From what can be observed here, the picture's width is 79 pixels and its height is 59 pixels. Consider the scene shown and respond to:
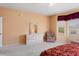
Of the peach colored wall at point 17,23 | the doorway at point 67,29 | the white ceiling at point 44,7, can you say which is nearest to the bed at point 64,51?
the doorway at point 67,29

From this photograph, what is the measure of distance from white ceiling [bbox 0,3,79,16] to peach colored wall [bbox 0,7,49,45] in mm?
94

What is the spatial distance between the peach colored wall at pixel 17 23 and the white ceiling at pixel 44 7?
9cm

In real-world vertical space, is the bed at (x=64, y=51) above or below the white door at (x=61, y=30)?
below

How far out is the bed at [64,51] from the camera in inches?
64.3

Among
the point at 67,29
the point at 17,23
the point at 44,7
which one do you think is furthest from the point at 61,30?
the point at 17,23

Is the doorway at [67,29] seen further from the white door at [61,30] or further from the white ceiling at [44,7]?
the white ceiling at [44,7]

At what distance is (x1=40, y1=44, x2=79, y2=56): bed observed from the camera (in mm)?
1633

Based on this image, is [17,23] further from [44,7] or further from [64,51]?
[64,51]

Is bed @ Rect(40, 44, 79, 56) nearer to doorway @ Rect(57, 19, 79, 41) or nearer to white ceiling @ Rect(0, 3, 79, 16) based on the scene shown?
doorway @ Rect(57, 19, 79, 41)

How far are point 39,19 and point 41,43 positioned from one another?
440mm

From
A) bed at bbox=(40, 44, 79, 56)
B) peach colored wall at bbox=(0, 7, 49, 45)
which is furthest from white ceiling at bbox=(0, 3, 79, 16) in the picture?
bed at bbox=(40, 44, 79, 56)

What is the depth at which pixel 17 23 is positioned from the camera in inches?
73.7

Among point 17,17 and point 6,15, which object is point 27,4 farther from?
point 6,15

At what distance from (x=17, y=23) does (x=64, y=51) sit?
939 mm
